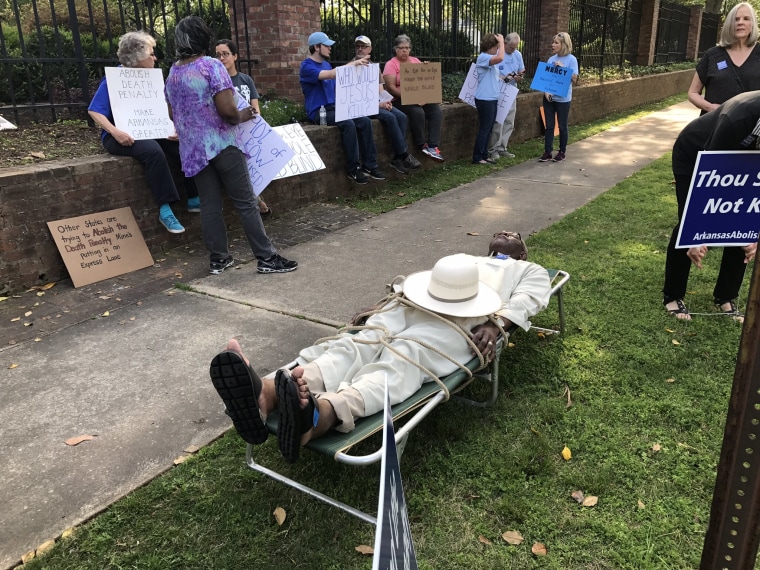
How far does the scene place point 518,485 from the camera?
2.76 meters

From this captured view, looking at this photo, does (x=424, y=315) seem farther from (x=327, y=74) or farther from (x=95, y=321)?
(x=327, y=74)

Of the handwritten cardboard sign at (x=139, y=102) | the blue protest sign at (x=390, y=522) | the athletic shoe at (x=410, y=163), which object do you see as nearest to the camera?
the blue protest sign at (x=390, y=522)

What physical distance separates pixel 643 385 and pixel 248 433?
224cm

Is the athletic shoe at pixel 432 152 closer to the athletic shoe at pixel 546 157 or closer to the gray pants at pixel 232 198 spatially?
the athletic shoe at pixel 546 157

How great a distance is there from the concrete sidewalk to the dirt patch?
1146mm

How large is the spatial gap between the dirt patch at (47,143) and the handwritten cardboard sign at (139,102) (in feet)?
1.37

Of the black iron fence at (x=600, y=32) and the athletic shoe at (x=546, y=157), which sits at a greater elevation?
the black iron fence at (x=600, y=32)

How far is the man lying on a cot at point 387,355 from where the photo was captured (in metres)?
2.41

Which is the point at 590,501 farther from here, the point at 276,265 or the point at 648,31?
the point at 648,31

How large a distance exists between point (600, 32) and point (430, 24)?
7.91 meters

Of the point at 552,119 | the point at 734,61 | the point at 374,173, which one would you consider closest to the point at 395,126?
the point at 374,173

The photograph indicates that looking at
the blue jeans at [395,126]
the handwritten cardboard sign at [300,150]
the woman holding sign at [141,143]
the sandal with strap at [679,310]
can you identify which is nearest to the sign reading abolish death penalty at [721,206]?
the sandal with strap at [679,310]

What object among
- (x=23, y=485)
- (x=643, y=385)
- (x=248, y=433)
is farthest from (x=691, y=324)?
(x=23, y=485)

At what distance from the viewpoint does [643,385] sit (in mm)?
3523
